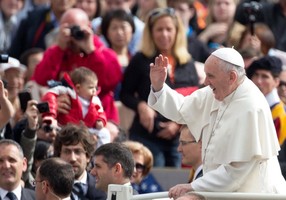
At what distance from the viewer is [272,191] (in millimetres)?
10008

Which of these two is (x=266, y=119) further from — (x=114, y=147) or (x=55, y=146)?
(x=55, y=146)

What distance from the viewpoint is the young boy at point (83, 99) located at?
1316 centimetres

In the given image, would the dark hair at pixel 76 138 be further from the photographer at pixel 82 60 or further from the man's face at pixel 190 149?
the photographer at pixel 82 60

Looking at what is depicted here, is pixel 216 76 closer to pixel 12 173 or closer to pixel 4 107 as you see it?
pixel 12 173

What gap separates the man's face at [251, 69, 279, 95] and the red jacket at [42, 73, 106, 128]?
5.77 ft

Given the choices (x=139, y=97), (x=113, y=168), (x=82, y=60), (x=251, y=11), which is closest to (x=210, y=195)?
(x=113, y=168)

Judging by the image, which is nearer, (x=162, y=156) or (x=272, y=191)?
(x=272, y=191)

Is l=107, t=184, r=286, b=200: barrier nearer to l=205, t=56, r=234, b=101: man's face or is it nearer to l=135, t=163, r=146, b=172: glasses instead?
l=205, t=56, r=234, b=101: man's face

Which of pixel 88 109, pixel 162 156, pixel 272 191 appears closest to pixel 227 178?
pixel 272 191

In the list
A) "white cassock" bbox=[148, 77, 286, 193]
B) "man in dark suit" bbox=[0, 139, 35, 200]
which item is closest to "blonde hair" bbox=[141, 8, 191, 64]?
"man in dark suit" bbox=[0, 139, 35, 200]

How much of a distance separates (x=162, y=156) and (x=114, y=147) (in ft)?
11.1

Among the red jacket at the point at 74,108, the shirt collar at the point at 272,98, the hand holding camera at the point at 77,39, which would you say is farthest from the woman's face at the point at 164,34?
the red jacket at the point at 74,108

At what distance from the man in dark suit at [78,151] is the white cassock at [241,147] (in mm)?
2041

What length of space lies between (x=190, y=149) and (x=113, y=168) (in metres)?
0.90
